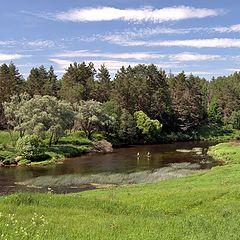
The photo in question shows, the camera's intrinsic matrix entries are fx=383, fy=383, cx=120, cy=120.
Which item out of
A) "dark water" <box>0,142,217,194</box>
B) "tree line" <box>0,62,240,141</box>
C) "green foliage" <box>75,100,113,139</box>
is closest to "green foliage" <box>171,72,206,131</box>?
"tree line" <box>0,62,240,141</box>

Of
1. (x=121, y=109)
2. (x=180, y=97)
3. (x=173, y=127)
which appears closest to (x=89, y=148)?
(x=121, y=109)

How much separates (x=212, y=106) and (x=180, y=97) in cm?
2253

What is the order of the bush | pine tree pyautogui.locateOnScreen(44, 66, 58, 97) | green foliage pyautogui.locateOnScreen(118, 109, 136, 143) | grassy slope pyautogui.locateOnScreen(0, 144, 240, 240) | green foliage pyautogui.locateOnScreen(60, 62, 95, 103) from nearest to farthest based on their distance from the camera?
grassy slope pyautogui.locateOnScreen(0, 144, 240, 240) < the bush < green foliage pyautogui.locateOnScreen(118, 109, 136, 143) < green foliage pyautogui.locateOnScreen(60, 62, 95, 103) < pine tree pyautogui.locateOnScreen(44, 66, 58, 97)

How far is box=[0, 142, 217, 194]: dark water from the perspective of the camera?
188ft

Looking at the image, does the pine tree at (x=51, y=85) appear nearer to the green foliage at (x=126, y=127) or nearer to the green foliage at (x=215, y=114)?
the green foliage at (x=126, y=127)

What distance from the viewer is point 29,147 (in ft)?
252

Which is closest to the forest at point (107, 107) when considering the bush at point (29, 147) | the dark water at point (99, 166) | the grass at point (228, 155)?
the bush at point (29, 147)

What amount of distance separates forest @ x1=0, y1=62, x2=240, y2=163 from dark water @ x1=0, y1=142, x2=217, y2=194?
939cm

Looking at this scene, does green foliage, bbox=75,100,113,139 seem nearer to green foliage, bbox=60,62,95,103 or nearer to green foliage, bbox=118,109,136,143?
green foliage, bbox=118,109,136,143

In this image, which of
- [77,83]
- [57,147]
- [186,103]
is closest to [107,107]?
[77,83]

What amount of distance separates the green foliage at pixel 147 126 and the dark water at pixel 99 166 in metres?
23.8

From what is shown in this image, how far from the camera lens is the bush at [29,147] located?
76875 millimetres

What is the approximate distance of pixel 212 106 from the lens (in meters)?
155

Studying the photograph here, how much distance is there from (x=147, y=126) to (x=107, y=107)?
1318cm
